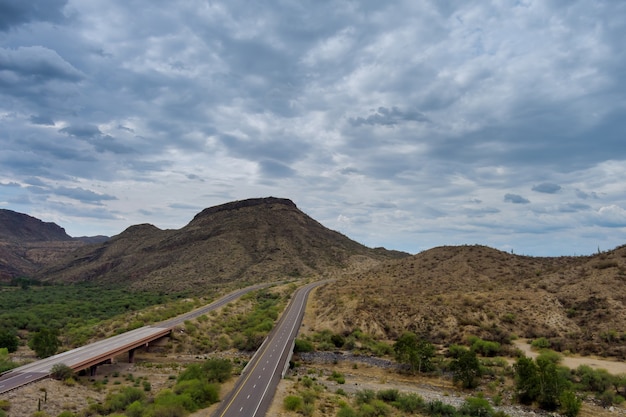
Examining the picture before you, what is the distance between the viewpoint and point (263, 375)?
42688 mm

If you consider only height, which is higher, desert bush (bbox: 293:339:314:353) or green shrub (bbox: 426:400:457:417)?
desert bush (bbox: 293:339:314:353)

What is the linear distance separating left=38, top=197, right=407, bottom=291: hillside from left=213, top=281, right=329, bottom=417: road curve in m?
71.8

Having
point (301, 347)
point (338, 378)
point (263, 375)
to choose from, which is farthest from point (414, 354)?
point (263, 375)

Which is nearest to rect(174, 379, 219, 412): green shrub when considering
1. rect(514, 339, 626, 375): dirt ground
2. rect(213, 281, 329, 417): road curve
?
rect(213, 281, 329, 417): road curve

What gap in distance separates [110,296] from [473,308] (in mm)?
96863

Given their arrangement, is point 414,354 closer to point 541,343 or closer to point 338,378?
point 338,378

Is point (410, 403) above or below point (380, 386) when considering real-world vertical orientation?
above

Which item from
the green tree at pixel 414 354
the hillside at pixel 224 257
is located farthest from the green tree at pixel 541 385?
the hillside at pixel 224 257

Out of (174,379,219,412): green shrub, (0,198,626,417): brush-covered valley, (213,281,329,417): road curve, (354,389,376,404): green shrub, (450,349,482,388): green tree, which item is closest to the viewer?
(213,281,329,417): road curve

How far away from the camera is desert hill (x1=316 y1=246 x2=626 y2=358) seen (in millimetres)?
58344

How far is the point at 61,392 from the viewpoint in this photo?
122 ft

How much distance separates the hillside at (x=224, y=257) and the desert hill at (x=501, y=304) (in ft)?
208

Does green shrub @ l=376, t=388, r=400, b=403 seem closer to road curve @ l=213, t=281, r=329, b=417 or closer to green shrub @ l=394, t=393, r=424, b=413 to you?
green shrub @ l=394, t=393, r=424, b=413

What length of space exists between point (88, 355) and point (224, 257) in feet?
362
